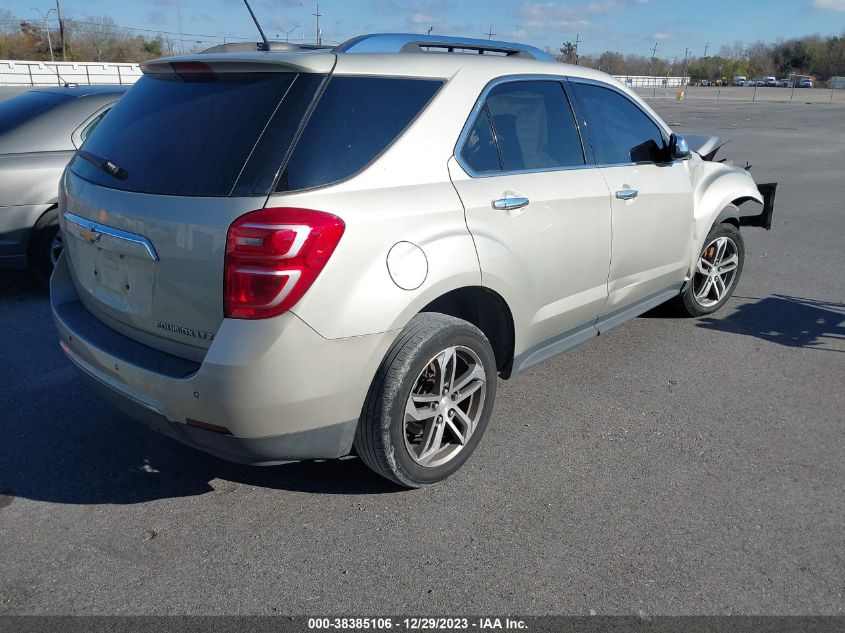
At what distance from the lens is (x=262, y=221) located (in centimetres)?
260

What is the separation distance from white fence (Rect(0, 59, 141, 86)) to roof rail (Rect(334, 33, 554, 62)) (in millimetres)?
44990

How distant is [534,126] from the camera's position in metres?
3.81

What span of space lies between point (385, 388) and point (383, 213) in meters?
0.70

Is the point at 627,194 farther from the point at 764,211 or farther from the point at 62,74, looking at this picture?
the point at 62,74

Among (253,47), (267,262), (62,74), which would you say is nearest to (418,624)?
(267,262)

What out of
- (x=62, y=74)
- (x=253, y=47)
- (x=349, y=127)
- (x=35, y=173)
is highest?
(x=62, y=74)

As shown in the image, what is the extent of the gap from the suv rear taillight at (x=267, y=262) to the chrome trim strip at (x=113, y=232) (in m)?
0.40

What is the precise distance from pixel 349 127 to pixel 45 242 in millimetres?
3980

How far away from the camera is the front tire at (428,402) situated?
2.97 meters

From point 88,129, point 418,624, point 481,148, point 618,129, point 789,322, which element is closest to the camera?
point 418,624

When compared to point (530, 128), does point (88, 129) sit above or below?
below

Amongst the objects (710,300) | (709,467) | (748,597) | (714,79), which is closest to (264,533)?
(748,597)

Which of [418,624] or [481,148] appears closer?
[418,624]

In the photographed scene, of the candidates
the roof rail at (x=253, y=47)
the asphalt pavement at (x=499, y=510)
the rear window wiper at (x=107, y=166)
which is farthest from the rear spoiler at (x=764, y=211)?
the rear window wiper at (x=107, y=166)
